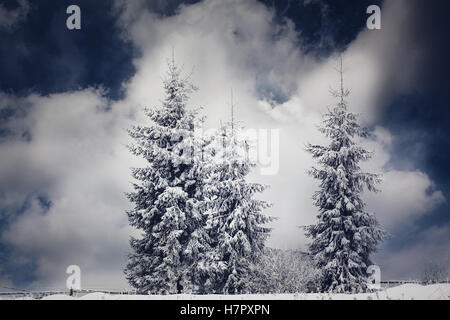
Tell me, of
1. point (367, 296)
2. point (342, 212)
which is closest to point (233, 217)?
point (342, 212)

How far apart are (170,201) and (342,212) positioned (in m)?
10.3

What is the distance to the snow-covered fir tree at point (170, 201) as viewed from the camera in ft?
70.5

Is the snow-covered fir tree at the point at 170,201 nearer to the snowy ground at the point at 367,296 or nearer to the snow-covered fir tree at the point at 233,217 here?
the snow-covered fir tree at the point at 233,217

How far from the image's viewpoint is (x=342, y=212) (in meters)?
22.8

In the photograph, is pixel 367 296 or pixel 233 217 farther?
pixel 233 217

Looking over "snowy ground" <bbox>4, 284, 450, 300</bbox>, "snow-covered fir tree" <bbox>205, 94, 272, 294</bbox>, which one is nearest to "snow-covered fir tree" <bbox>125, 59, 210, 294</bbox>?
"snow-covered fir tree" <bbox>205, 94, 272, 294</bbox>

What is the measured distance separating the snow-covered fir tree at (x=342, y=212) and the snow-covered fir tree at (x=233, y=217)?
11.7ft

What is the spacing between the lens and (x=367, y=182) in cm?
2361

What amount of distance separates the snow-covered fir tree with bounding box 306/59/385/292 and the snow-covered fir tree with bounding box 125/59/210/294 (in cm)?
712

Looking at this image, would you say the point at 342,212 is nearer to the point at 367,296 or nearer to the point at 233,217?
Answer: the point at 233,217

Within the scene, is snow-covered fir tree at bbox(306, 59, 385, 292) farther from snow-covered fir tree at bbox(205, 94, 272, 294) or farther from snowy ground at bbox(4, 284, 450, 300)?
snowy ground at bbox(4, 284, 450, 300)

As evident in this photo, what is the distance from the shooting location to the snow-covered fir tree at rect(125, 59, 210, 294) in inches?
846
